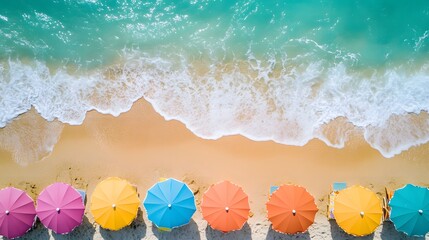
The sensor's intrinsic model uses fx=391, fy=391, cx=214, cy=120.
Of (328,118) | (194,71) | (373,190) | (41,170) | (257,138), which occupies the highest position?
(194,71)

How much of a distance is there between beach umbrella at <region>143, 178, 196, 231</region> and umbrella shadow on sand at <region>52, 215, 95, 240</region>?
2722mm

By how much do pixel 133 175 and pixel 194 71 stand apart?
4752mm

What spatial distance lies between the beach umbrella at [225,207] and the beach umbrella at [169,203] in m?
0.58

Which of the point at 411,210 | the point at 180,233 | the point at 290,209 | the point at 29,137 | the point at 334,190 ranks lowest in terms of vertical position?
the point at 180,233

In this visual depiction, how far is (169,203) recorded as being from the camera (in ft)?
43.1

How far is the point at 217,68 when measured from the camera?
51.9ft

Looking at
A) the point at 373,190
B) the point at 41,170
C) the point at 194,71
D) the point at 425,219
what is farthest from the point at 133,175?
the point at 425,219

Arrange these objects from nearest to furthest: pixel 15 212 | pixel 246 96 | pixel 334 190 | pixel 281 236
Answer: pixel 15 212 < pixel 334 190 < pixel 281 236 < pixel 246 96

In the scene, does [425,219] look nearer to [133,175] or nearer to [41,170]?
[133,175]

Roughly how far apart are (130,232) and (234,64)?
25.2 feet

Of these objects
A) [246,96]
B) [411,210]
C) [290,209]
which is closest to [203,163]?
[246,96]

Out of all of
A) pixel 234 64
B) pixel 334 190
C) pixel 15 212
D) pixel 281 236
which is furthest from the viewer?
pixel 234 64

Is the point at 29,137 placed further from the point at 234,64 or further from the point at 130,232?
the point at 234,64

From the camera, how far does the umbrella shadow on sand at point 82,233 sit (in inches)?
571
